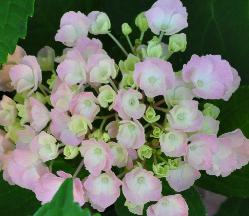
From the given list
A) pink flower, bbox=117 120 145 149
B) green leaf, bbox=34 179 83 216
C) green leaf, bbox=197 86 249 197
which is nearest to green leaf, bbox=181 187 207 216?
green leaf, bbox=197 86 249 197

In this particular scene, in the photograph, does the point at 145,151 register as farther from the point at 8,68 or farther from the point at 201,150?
the point at 8,68

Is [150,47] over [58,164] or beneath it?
over

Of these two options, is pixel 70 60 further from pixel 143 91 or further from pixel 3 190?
pixel 3 190

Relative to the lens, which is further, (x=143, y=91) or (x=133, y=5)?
(x=133, y=5)

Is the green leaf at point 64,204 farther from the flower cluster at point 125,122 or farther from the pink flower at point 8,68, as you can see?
the pink flower at point 8,68

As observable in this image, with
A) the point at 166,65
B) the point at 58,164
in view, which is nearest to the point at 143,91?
the point at 166,65
